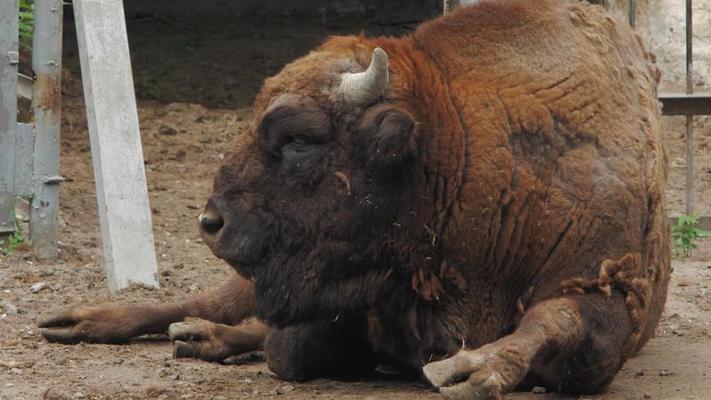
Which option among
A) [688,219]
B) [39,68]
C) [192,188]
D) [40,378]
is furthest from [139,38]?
[40,378]

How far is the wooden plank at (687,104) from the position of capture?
28.7ft

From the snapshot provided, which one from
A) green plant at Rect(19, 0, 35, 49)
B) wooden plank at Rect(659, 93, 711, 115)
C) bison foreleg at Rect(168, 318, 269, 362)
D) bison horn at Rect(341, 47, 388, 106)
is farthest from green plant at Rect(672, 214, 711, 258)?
green plant at Rect(19, 0, 35, 49)

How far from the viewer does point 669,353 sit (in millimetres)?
5391

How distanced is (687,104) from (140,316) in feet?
15.0

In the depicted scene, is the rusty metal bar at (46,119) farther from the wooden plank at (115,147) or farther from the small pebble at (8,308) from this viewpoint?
the small pebble at (8,308)

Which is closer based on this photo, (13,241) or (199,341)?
(199,341)

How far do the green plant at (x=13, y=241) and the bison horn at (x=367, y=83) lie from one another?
3.19 meters

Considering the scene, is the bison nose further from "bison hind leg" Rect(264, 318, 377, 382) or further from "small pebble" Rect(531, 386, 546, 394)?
"small pebble" Rect(531, 386, 546, 394)

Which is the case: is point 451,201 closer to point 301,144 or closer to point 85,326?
point 301,144

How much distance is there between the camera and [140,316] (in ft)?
18.7

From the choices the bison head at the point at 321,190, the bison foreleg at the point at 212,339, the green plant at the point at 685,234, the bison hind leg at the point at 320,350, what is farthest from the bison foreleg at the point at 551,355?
the green plant at the point at 685,234

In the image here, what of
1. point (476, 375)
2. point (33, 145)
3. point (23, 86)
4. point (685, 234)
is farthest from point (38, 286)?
point (685, 234)

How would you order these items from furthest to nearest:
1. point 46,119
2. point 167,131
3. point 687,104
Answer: point 167,131, point 687,104, point 46,119

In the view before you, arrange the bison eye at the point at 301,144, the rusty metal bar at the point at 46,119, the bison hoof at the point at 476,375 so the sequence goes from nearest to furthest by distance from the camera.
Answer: the bison hoof at the point at 476,375 < the bison eye at the point at 301,144 < the rusty metal bar at the point at 46,119
